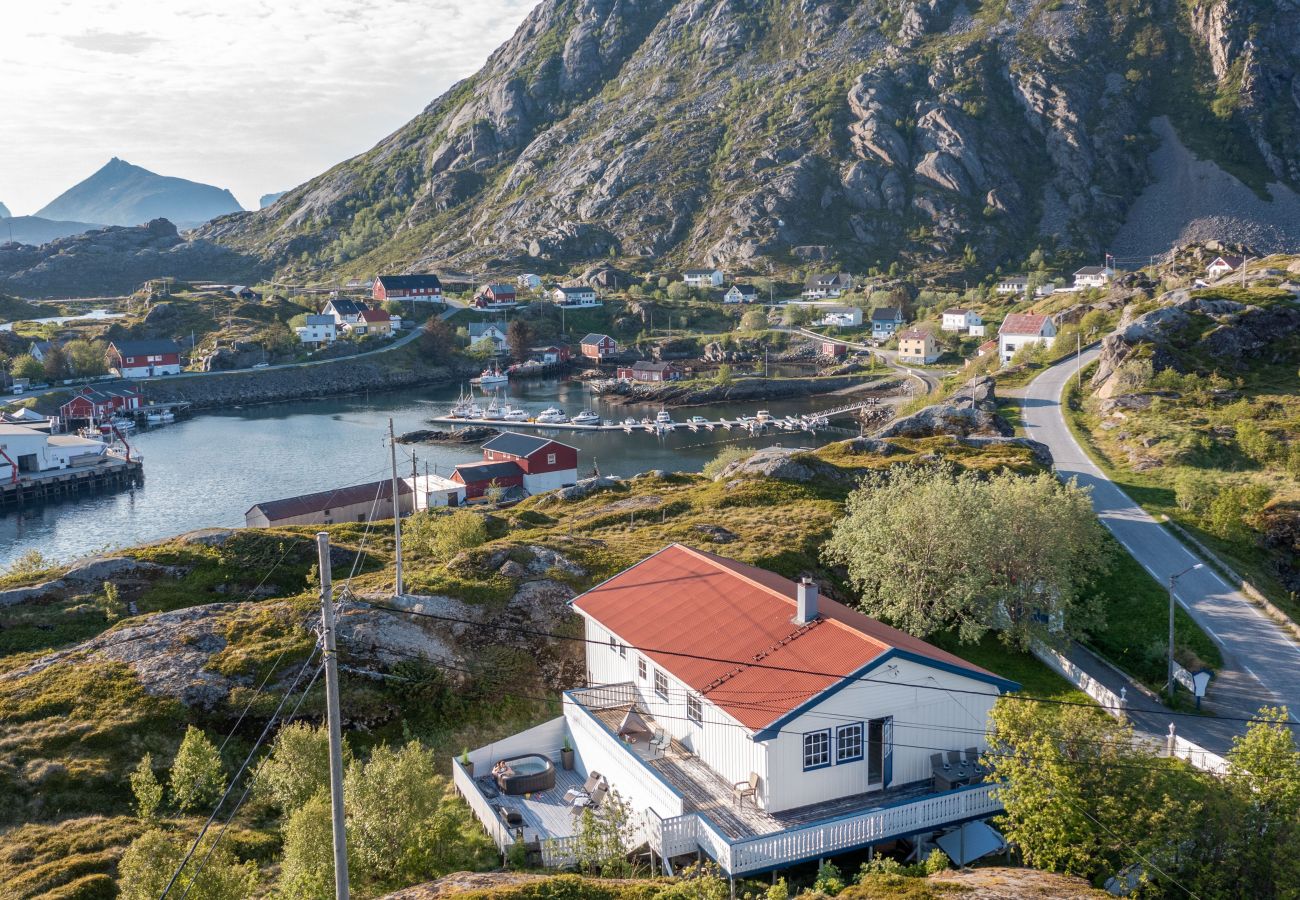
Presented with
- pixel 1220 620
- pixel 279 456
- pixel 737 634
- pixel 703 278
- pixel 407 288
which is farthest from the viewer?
pixel 703 278

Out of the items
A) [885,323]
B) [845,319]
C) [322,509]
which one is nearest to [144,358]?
[322,509]

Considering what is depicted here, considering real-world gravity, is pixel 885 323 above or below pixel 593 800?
above

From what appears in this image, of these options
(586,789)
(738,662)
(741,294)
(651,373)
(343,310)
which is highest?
(741,294)

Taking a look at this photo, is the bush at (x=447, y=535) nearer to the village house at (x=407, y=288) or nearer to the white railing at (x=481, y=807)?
the white railing at (x=481, y=807)

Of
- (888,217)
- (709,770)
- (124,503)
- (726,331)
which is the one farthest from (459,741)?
(888,217)

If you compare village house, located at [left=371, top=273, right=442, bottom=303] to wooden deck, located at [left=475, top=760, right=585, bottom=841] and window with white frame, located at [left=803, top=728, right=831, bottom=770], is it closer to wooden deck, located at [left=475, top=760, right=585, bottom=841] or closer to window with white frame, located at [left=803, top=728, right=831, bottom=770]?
wooden deck, located at [left=475, top=760, right=585, bottom=841]

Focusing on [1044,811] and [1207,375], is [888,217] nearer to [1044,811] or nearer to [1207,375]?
[1207,375]

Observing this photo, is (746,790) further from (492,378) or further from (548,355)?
(548,355)
